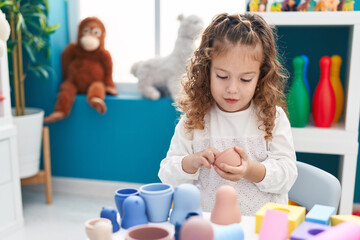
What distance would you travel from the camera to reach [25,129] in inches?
81.2

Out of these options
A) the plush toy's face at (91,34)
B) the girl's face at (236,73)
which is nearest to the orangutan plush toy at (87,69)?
the plush toy's face at (91,34)

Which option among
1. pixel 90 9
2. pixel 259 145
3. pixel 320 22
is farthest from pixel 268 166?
pixel 90 9

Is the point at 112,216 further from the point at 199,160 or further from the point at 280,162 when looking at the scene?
the point at 280,162

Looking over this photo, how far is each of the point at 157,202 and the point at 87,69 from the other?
6.02 feet

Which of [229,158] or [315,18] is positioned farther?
[315,18]

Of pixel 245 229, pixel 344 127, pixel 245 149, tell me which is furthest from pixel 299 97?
pixel 245 229

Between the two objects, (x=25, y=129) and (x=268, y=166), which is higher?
(x=268, y=166)

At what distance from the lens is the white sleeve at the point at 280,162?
0.92 m

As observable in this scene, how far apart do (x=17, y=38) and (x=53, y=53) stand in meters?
0.25

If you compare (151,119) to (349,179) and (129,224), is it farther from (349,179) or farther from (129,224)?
(129,224)

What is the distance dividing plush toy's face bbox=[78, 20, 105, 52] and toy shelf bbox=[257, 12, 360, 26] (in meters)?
1.09

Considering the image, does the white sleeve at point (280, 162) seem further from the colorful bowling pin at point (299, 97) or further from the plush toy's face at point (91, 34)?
the plush toy's face at point (91, 34)

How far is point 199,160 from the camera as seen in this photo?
82cm

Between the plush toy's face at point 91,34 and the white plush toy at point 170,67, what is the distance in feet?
0.92
